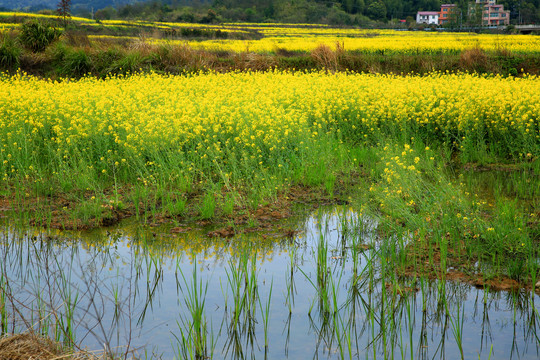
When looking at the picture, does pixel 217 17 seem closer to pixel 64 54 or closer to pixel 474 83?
pixel 64 54

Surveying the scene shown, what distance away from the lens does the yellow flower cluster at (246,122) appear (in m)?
8.52

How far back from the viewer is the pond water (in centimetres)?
369

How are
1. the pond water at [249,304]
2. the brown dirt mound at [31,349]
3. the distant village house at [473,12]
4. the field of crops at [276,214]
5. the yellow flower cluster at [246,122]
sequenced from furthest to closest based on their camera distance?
the distant village house at [473,12]
the yellow flower cluster at [246,122]
the field of crops at [276,214]
the pond water at [249,304]
the brown dirt mound at [31,349]

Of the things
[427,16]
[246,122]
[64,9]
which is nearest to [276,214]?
[246,122]

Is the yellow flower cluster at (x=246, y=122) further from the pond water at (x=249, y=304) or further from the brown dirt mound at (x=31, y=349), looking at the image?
the brown dirt mound at (x=31, y=349)

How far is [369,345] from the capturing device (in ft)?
12.2

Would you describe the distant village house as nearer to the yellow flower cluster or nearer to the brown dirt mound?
the yellow flower cluster

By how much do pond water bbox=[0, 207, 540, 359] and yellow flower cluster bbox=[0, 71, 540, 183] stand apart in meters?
2.33

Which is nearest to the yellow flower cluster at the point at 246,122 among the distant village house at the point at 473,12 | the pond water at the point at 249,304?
the pond water at the point at 249,304

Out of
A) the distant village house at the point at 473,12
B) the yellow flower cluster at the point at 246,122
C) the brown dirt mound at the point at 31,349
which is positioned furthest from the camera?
the distant village house at the point at 473,12

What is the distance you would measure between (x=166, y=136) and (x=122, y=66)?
11517mm

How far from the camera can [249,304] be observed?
4.26m

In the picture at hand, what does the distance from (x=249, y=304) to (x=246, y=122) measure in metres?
5.36

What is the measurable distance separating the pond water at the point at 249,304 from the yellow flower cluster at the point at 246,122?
233 cm
